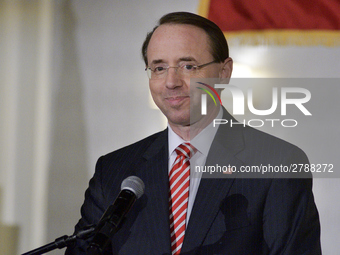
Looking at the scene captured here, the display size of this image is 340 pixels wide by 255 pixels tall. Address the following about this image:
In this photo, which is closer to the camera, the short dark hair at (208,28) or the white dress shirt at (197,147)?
the white dress shirt at (197,147)

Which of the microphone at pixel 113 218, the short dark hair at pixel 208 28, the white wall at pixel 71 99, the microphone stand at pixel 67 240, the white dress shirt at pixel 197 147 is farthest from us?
the white wall at pixel 71 99

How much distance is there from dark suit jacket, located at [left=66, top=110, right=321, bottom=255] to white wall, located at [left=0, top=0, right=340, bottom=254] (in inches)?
32.1

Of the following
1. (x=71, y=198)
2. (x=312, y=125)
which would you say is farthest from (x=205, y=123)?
(x=71, y=198)

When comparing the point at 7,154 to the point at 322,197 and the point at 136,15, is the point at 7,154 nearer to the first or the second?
the point at 136,15

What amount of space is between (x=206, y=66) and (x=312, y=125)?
85 centimetres

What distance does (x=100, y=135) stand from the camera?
93.5 inches

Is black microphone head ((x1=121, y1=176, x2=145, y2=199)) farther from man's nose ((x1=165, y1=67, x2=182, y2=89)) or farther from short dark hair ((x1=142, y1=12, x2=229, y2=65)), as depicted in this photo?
short dark hair ((x1=142, y1=12, x2=229, y2=65))

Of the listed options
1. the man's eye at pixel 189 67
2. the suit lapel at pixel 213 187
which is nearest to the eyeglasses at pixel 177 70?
the man's eye at pixel 189 67

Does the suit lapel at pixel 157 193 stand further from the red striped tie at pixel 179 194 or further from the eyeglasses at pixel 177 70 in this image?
the eyeglasses at pixel 177 70

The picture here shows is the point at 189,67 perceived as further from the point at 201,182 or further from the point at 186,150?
the point at 201,182

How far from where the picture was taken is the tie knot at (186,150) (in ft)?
5.14

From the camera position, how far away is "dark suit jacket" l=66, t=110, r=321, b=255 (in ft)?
4.39

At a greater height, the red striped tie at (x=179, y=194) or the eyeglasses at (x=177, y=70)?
the eyeglasses at (x=177, y=70)

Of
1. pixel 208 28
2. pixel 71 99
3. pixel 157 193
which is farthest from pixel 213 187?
pixel 71 99
